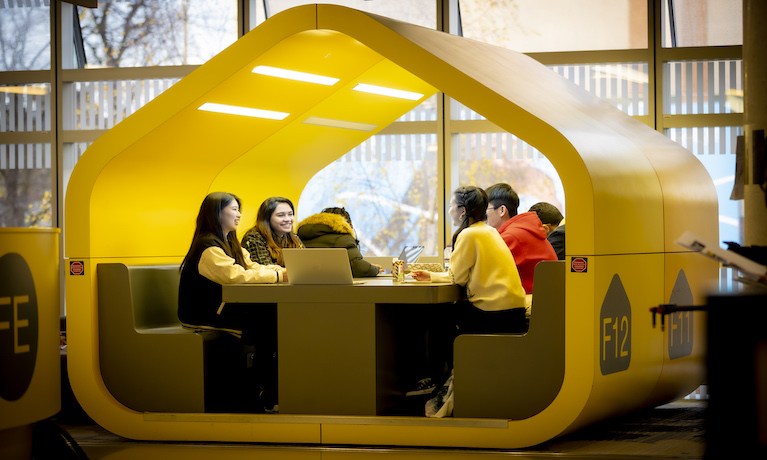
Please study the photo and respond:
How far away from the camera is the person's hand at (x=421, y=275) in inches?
195

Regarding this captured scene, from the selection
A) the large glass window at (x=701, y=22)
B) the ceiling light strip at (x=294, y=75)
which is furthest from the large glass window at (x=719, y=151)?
the ceiling light strip at (x=294, y=75)

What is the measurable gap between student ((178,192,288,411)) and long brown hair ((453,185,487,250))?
3.55 ft

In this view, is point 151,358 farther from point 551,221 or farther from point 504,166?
point 504,166

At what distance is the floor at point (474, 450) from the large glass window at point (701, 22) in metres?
3.65

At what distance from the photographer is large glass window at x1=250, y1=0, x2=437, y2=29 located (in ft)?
26.4

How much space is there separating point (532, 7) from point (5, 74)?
4.87 m

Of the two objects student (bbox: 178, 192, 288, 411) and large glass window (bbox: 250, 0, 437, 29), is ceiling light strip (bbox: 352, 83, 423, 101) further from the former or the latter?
student (bbox: 178, 192, 288, 411)

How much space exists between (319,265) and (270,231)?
1270 mm

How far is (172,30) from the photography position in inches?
337

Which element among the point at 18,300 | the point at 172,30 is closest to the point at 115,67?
the point at 172,30

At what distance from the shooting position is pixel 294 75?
5.59 m

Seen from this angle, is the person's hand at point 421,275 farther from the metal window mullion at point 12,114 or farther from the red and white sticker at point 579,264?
the metal window mullion at point 12,114

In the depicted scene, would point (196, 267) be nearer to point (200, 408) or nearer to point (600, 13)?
point (200, 408)

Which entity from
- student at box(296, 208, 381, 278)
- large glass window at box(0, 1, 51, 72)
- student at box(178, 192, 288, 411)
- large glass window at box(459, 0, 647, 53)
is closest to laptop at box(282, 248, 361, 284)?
student at box(178, 192, 288, 411)
